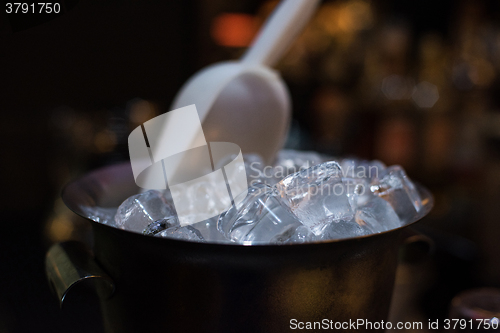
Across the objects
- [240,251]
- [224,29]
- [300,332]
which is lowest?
[300,332]

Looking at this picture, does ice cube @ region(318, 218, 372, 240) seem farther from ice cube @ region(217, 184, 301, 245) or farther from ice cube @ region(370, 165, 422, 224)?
ice cube @ region(370, 165, 422, 224)

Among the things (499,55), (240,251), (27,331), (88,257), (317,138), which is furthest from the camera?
(317,138)

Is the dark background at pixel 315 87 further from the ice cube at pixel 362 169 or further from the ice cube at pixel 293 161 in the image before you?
the ice cube at pixel 362 169

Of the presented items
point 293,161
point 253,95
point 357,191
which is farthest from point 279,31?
point 357,191

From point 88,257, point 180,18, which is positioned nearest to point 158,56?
point 180,18

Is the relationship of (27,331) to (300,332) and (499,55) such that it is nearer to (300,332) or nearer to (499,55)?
(300,332)

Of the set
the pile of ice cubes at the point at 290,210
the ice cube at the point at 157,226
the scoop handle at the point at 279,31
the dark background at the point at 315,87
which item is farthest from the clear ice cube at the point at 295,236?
the dark background at the point at 315,87

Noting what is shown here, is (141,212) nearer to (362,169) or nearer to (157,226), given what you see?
(157,226)
